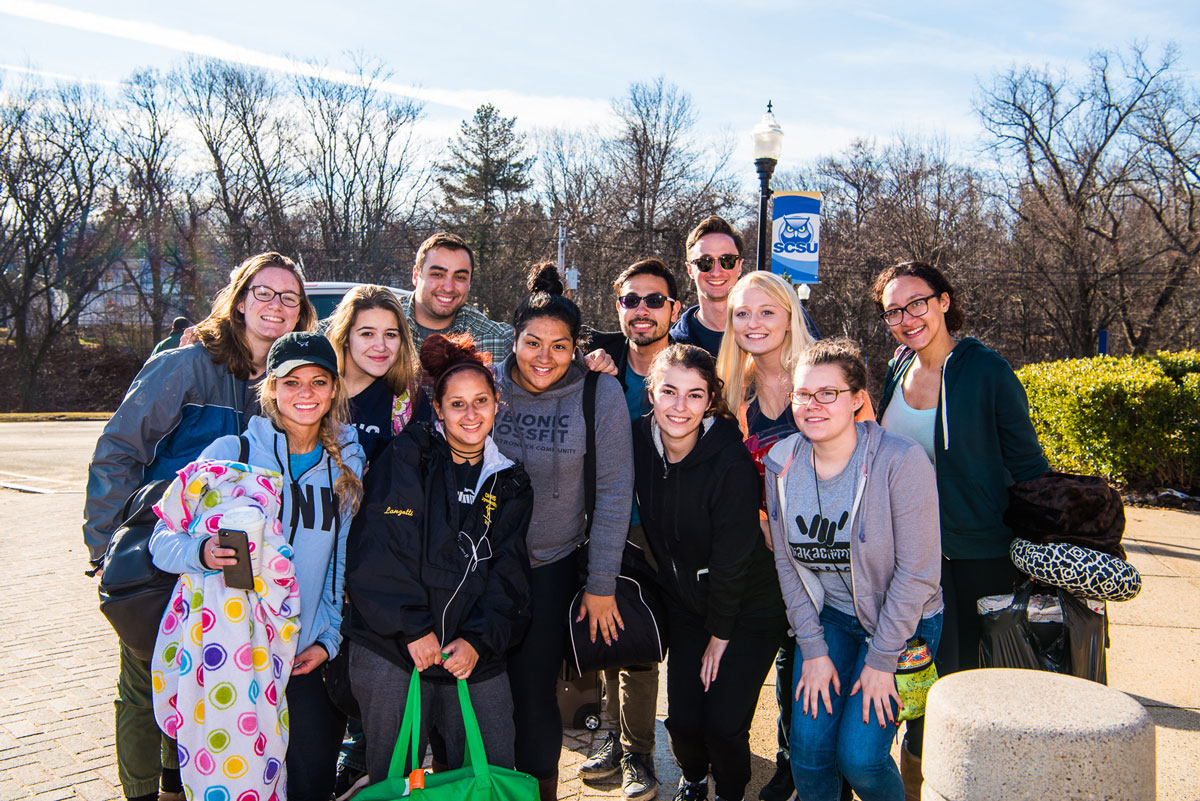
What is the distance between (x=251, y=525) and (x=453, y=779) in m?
1.10

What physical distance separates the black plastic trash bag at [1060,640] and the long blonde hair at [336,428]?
2604 mm

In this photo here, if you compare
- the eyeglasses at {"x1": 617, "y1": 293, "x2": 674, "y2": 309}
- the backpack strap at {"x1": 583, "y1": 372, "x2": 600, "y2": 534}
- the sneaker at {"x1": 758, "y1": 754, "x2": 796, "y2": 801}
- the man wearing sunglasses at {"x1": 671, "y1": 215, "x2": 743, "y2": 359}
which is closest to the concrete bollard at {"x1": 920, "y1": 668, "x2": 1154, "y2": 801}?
the sneaker at {"x1": 758, "y1": 754, "x2": 796, "y2": 801}

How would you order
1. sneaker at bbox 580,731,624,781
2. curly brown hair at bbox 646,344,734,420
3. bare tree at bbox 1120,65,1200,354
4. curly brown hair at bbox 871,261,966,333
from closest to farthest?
curly brown hair at bbox 646,344,734,420, curly brown hair at bbox 871,261,966,333, sneaker at bbox 580,731,624,781, bare tree at bbox 1120,65,1200,354

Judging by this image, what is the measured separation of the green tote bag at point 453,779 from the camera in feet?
8.14

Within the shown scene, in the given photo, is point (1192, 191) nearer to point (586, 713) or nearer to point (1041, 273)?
point (1041, 273)

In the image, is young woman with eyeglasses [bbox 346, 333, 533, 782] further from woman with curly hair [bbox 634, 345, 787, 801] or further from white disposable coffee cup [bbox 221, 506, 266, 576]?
woman with curly hair [bbox 634, 345, 787, 801]

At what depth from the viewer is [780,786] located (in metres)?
3.39

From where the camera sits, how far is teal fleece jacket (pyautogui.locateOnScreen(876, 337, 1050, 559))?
3.19 metres

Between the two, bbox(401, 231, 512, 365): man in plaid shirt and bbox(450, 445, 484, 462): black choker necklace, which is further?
bbox(401, 231, 512, 365): man in plaid shirt

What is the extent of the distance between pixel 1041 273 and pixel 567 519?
2884 centimetres

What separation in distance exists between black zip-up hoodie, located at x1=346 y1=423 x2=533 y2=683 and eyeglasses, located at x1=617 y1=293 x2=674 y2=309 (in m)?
1.34

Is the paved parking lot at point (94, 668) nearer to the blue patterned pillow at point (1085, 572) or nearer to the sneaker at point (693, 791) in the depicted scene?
the sneaker at point (693, 791)

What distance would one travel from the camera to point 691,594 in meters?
3.18

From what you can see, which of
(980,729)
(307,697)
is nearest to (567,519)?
(307,697)
